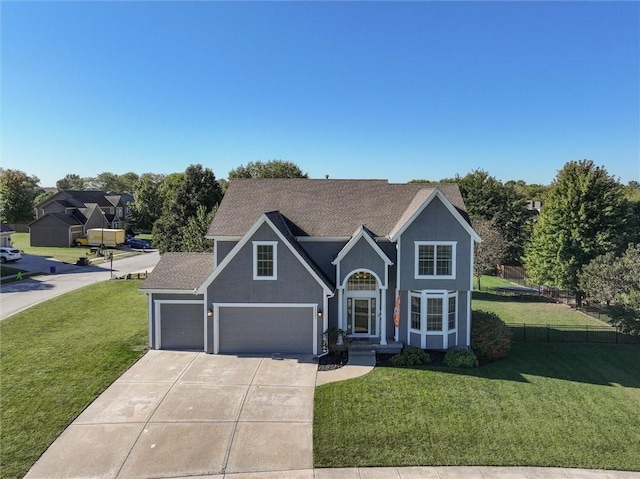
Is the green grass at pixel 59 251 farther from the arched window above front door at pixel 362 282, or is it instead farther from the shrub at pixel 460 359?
the shrub at pixel 460 359

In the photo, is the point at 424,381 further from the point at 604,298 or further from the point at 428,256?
the point at 604,298

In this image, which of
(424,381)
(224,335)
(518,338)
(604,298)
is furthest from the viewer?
(604,298)

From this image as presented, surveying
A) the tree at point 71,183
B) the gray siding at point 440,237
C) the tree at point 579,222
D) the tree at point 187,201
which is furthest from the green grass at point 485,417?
the tree at point 71,183

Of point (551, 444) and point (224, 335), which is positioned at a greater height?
point (224, 335)

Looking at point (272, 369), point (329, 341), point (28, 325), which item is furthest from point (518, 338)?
point (28, 325)

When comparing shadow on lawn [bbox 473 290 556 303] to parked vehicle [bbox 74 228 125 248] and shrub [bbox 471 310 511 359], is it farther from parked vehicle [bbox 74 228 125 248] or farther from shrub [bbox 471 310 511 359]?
parked vehicle [bbox 74 228 125 248]

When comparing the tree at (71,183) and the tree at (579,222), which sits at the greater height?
the tree at (71,183)
